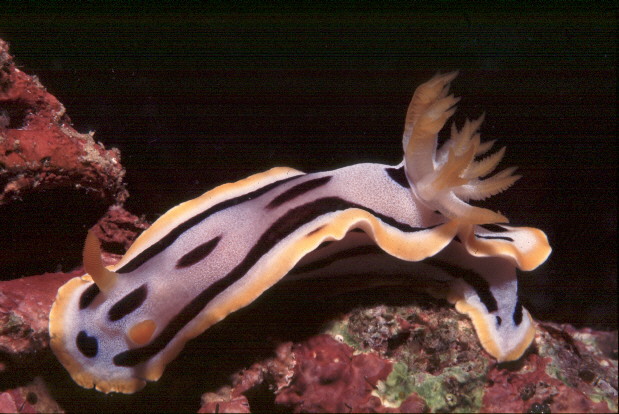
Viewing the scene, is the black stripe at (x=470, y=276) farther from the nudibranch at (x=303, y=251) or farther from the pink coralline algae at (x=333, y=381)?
the pink coralline algae at (x=333, y=381)

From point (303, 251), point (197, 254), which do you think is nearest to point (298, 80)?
point (303, 251)

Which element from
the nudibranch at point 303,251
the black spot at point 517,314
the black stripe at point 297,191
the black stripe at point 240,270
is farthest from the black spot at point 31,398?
the black spot at point 517,314

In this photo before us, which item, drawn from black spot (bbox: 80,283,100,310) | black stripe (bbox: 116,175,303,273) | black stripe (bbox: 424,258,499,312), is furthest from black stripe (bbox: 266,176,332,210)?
black spot (bbox: 80,283,100,310)

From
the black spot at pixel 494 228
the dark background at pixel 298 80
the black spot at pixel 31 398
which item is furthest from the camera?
the black spot at pixel 494 228

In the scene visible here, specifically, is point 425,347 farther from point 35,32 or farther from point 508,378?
point 35,32

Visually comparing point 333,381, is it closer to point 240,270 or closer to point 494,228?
point 240,270

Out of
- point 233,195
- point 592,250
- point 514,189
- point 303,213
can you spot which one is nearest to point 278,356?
point 303,213
